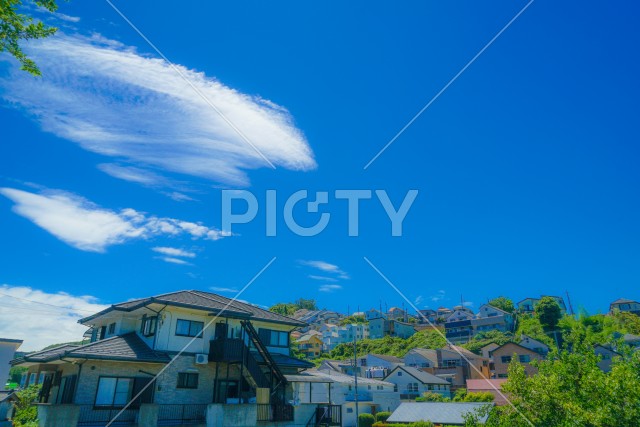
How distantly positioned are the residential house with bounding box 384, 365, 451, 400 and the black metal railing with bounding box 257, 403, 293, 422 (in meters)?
45.0

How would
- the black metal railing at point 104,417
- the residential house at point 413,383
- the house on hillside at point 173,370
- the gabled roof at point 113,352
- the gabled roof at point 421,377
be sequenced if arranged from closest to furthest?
the black metal railing at point 104,417
the gabled roof at point 113,352
the house on hillside at point 173,370
the residential house at point 413,383
the gabled roof at point 421,377

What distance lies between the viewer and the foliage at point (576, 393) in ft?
32.3

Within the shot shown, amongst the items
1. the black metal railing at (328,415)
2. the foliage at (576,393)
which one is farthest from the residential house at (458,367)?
the foliage at (576,393)

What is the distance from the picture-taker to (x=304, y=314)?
167 meters

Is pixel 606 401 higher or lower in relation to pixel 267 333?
lower

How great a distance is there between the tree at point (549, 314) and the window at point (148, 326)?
88.1 m

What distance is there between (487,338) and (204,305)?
92448 millimetres

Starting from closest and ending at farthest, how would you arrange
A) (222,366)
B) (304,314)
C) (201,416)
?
1. (201,416)
2. (222,366)
3. (304,314)

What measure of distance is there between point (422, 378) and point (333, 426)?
144ft

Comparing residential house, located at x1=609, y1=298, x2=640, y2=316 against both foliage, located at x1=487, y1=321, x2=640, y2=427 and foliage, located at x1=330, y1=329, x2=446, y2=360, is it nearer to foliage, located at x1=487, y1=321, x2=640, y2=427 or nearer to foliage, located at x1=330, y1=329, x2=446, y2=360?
foliage, located at x1=330, y1=329, x2=446, y2=360

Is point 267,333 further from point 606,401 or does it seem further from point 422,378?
point 422,378

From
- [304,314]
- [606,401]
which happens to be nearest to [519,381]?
[606,401]

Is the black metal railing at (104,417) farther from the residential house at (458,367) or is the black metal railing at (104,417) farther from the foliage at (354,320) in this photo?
the foliage at (354,320)

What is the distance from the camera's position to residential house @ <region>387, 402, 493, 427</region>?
1641 inches
